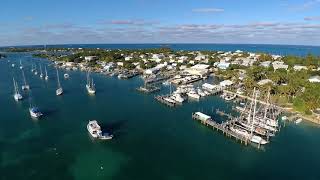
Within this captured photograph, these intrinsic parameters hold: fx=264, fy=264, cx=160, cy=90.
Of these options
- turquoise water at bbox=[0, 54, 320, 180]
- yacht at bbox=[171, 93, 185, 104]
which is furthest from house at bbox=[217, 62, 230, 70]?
turquoise water at bbox=[0, 54, 320, 180]

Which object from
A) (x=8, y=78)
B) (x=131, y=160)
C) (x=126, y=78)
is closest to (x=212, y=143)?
(x=131, y=160)

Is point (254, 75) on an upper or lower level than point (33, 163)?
upper

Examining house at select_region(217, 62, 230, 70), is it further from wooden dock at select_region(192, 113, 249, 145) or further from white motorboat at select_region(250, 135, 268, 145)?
white motorboat at select_region(250, 135, 268, 145)

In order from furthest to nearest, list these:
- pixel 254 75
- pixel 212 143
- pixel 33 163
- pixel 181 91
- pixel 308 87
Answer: pixel 254 75
pixel 181 91
pixel 308 87
pixel 212 143
pixel 33 163

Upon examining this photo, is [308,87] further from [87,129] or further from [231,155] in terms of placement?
[87,129]

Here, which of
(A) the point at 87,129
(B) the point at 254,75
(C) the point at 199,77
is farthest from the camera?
(C) the point at 199,77

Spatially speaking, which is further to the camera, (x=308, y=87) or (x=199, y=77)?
(x=199, y=77)

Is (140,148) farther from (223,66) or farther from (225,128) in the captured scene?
(223,66)

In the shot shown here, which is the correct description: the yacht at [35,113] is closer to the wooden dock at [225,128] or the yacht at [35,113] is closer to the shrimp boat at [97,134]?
the shrimp boat at [97,134]
